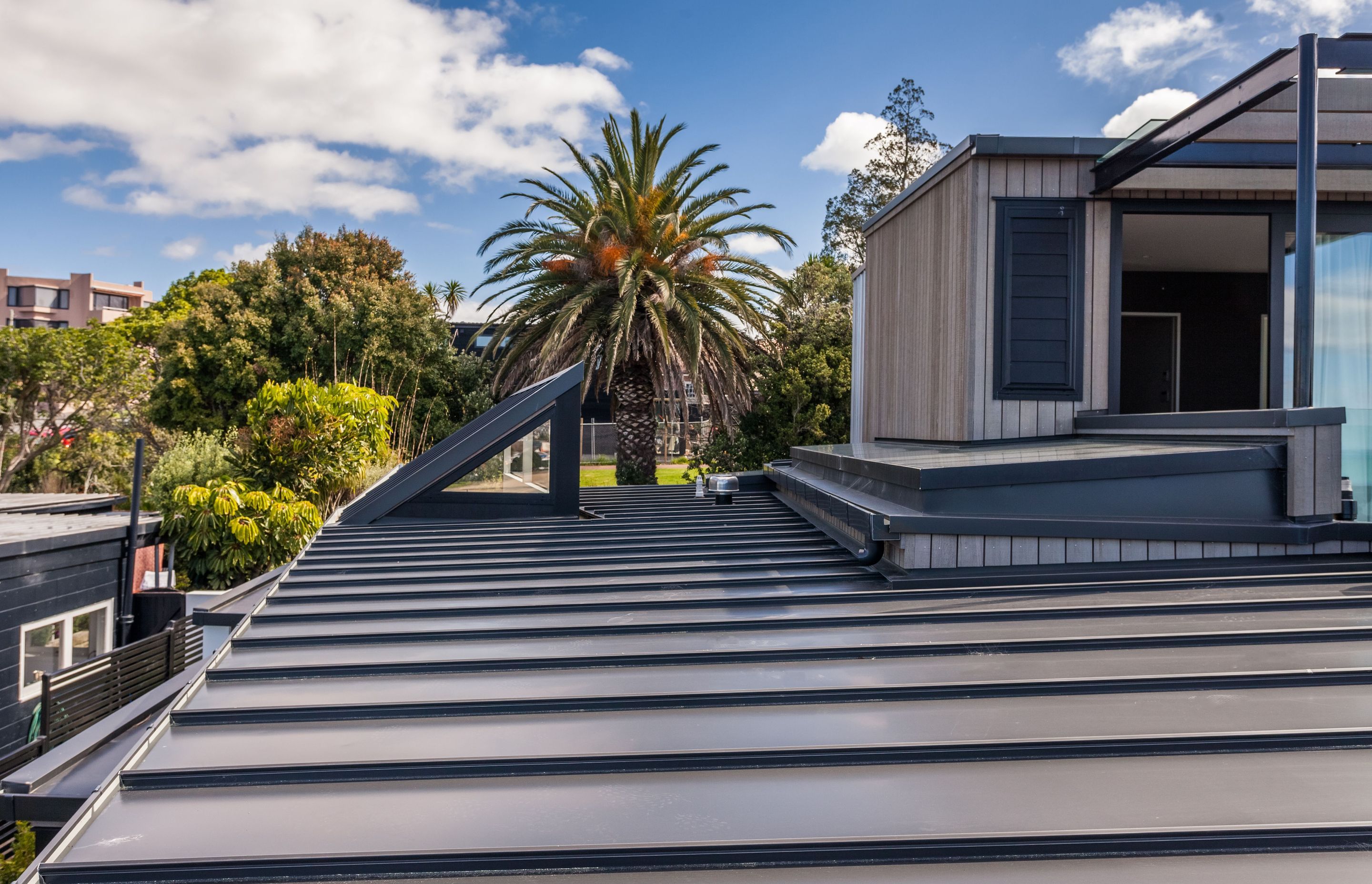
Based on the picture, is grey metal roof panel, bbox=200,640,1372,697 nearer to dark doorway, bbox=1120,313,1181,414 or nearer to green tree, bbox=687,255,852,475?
dark doorway, bbox=1120,313,1181,414

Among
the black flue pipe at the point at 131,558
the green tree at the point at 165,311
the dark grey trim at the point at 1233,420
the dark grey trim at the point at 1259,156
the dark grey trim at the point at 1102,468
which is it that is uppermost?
the green tree at the point at 165,311

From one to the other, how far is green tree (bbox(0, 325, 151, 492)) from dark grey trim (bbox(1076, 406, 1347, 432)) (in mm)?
25307

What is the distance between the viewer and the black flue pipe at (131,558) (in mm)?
9820

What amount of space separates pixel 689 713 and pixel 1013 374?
4463 millimetres

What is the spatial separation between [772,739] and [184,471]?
14.1m

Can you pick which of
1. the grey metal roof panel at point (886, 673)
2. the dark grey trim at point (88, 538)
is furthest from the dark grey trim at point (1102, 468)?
the dark grey trim at point (88, 538)

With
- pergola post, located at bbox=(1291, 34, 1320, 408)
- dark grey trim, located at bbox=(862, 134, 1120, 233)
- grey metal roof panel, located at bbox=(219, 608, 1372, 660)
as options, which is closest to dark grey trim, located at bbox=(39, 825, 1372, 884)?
grey metal roof panel, located at bbox=(219, 608, 1372, 660)

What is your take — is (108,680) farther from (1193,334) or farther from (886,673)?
(1193,334)

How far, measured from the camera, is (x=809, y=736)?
216cm

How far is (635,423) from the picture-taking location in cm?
1475

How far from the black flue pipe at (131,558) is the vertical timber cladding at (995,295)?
9.96m

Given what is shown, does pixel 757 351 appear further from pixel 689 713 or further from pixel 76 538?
pixel 689 713

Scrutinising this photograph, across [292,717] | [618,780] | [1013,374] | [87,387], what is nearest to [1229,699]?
[618,780]

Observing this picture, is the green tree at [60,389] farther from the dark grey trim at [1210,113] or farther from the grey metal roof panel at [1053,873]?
the grey metal roof panel at [1053,873]
